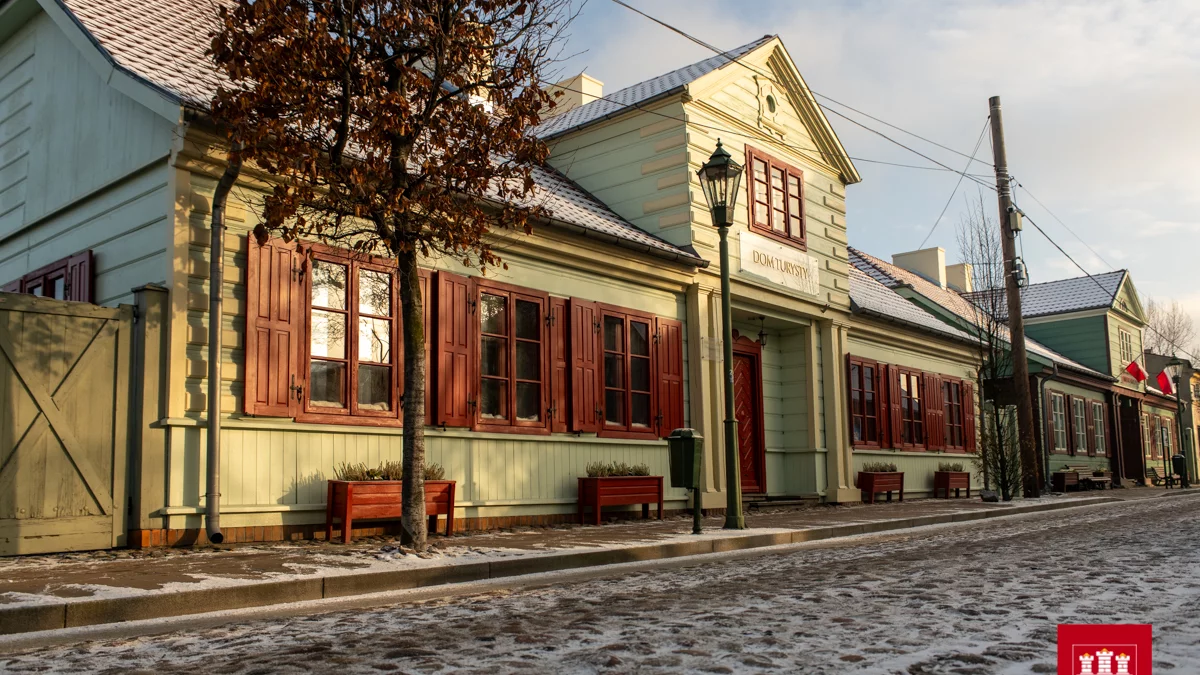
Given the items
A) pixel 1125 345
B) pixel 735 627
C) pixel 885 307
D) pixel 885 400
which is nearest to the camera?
pixel 735 627

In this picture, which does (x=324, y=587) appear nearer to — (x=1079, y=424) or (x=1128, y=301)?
(x=1079, y=424)

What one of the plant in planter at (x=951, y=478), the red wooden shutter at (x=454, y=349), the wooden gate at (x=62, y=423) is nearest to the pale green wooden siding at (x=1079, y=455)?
the plant in planter at (x=951, y=478)

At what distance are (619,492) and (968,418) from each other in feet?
49.0

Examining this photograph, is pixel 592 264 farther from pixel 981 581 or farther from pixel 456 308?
pixel 981 581

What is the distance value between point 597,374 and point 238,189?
5697mm

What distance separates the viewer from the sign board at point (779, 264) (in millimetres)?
17266

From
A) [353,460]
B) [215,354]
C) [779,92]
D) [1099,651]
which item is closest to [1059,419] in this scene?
[779,92]

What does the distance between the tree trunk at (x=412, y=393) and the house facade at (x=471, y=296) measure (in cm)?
177

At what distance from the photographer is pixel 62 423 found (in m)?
9.14

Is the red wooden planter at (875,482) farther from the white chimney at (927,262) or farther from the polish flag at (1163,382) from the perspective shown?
the polish flag at (1163,382)

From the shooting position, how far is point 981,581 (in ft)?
23.2

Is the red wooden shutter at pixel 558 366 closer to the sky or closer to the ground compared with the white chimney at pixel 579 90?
closer to the ground

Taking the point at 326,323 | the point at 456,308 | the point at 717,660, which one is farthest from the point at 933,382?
the point at 717,660

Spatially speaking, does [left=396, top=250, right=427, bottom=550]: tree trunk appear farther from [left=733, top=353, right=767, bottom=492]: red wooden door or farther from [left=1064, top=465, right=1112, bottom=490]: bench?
[left=1064, top=465, right=1112, bottom=490]: bench
